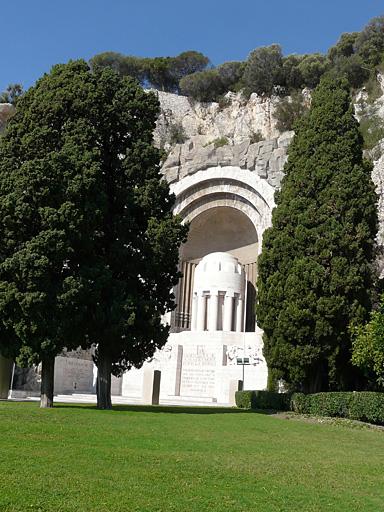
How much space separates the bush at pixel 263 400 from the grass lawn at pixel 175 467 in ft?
21.3

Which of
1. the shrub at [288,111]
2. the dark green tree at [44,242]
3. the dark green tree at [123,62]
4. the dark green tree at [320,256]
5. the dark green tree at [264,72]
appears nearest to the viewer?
the dark green tree at [44,242]

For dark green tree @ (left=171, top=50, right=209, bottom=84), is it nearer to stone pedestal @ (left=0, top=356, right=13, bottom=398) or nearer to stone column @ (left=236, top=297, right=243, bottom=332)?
stone column @ (left=236, top=297, right=243, bottom=332)

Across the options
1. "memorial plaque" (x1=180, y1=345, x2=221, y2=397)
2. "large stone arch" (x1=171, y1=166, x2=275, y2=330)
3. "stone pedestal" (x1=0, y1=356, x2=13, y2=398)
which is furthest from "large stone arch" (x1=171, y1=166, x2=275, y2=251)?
"stone pedestal" (x1=0, y1=356, x2=13, y2=398)

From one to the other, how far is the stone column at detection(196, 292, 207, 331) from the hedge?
711 inches

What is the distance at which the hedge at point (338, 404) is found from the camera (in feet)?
54.9

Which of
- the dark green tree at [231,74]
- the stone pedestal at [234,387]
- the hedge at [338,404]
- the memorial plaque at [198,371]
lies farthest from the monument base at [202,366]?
the dark green tree at [231,74]

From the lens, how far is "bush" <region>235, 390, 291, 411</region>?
19625 mm

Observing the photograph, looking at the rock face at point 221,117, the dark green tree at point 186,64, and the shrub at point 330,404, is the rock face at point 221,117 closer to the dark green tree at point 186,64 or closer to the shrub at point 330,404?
the dark green tree at point 186,64

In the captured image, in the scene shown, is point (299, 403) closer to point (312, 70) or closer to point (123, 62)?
point (312, 70)

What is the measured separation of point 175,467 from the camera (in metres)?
7.73

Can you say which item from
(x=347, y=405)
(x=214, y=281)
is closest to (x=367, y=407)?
(x=347, y=405)

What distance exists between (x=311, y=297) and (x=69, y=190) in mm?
8251

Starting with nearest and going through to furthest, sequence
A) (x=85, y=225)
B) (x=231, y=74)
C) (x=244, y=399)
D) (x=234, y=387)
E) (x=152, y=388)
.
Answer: (x=85, y=225) → (x=244, y=399) → (x=152, y=388) → (x=234, y=387) → (x=231, y=74)

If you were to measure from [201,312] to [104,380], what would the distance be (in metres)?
22.1
